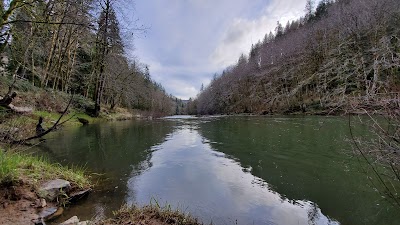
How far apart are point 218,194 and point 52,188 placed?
136 inches

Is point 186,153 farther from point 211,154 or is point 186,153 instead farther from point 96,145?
point 96,145

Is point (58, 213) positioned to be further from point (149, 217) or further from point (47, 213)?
point (149, 217)

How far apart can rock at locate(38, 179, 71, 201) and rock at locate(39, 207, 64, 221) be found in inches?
12.4

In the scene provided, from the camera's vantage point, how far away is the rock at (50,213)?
13.9 ft

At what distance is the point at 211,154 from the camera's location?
1052 centimetres

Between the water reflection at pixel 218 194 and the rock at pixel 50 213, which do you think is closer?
the rock at pixel 50 213

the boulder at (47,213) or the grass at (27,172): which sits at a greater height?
the grass at (27,172)

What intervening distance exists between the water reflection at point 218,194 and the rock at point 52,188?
1.34 m

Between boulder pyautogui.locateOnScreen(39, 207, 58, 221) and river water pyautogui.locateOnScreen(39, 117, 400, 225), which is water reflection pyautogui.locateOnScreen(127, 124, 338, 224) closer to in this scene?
river water pyautogui.locateOnScreen(39, 117, 400, 225)

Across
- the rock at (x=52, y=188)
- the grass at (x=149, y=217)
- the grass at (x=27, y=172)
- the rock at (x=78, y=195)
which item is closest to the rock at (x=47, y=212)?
the rock at (x=52, y=188)

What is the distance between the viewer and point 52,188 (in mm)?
4922

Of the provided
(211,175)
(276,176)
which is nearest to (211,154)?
(211,175)

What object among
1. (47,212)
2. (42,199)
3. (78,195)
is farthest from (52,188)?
(47,212)

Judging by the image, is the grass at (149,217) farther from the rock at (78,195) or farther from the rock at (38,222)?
the rock at (78,195)
